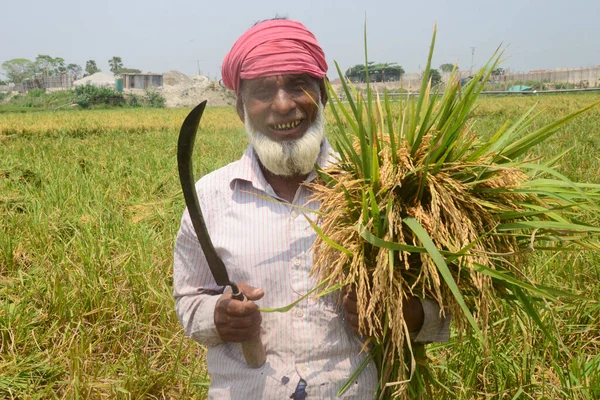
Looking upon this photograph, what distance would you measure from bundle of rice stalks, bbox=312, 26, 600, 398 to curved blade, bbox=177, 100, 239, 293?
0.26 m

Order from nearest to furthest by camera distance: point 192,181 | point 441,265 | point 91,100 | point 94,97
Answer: point 441,265 → point 192,181 → point 91,100 → point 94,97

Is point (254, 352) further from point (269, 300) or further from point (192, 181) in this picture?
point (192, 181)

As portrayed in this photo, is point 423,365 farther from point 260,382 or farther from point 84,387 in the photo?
point 84,387

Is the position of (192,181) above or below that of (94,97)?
below

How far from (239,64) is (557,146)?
592 cm

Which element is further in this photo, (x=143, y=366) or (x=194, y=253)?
(x=143, y=366)

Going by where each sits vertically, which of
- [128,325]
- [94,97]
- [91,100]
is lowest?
[128,325]

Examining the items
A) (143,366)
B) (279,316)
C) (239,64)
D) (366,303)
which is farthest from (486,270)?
(143,366)

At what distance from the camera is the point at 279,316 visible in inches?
56.1

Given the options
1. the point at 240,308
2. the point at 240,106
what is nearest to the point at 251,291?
the point at 240,308

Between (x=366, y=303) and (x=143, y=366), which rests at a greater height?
(x=366, y=303)

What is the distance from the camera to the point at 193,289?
5.05 feet

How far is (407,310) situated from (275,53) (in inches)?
33.0

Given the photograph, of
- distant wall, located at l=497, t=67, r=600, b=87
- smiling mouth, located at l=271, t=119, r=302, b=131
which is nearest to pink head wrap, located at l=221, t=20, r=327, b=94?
smiling mouth, located at l=271, t=119, r=302, b=131
